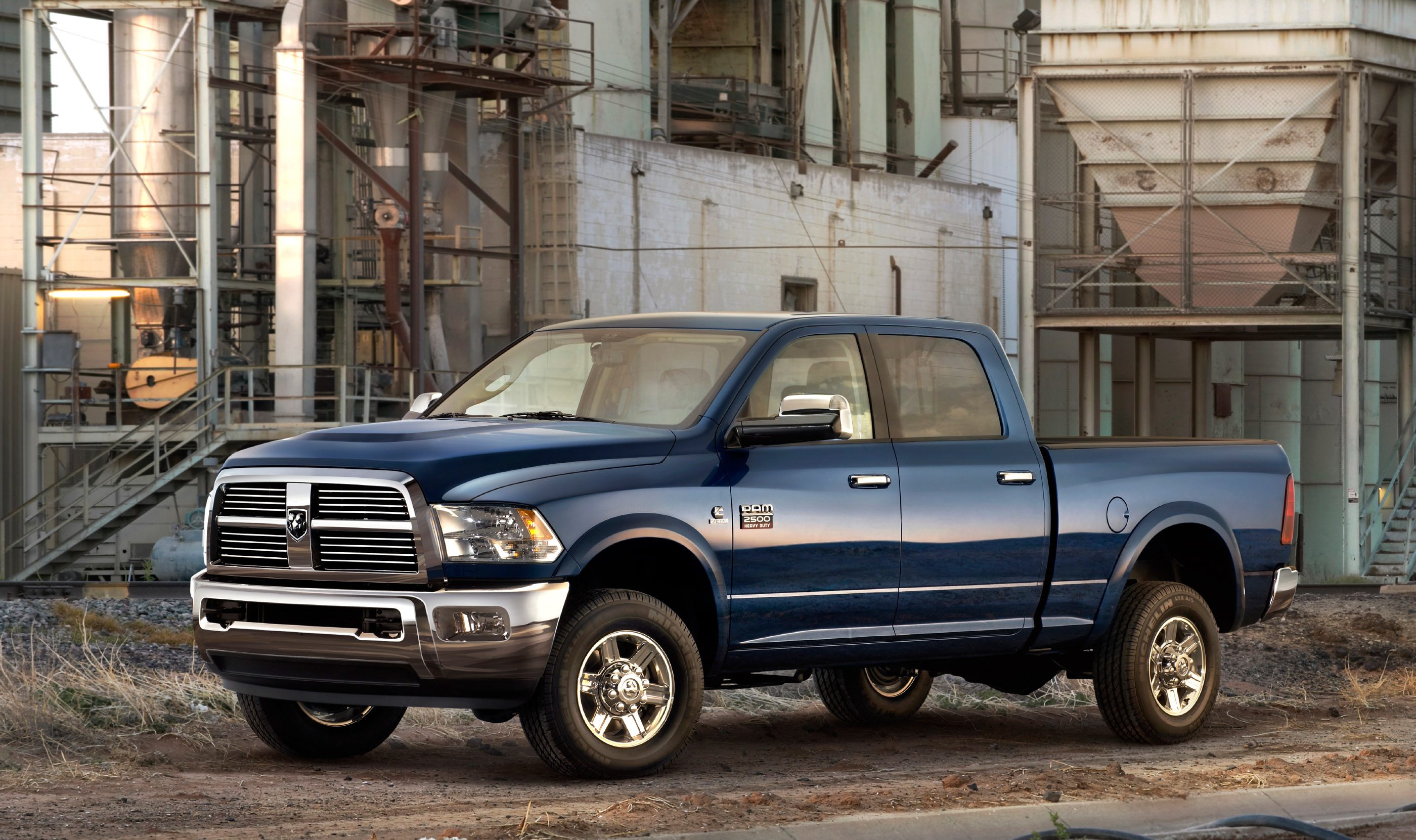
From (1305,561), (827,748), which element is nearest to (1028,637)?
(827,748)

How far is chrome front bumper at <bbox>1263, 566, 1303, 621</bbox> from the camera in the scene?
1016cm

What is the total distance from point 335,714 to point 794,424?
2.59 metres

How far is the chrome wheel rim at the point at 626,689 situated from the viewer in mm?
7523

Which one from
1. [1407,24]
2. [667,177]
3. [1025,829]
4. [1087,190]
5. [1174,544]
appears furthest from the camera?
[667,177]

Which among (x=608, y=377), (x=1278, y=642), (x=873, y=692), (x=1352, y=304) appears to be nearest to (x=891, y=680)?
(x=873, y=692)

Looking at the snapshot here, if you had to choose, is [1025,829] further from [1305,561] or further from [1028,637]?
[1305,561]

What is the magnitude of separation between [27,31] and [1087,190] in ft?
58.5

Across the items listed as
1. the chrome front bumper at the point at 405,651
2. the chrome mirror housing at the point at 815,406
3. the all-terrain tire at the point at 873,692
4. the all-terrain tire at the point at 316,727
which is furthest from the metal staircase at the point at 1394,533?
the chrome front bumper at the point at 405,651

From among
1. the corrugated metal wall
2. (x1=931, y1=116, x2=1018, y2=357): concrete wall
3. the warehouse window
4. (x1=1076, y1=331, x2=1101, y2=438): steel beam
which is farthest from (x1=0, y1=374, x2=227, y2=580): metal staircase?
the corrugated metal wall

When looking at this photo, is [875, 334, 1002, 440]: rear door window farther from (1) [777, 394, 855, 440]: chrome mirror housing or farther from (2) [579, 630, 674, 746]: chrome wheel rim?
(2) [579, 630, 674, 746]: chrome wheel rim

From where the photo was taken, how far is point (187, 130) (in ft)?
99.7

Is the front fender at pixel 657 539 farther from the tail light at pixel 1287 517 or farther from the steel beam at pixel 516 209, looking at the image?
the steel beam at pixel 516 209

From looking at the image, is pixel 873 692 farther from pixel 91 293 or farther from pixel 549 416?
pixel 91 293

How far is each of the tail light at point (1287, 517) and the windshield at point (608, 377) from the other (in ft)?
11.9
